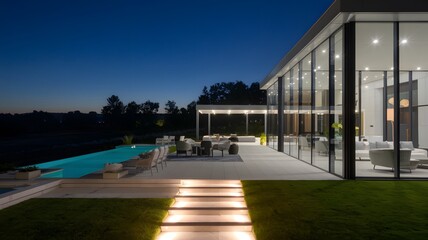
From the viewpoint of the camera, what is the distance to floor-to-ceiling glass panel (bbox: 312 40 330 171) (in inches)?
419

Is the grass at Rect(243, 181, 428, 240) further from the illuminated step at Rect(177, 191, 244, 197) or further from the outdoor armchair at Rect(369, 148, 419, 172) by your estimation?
the outdoor armchair at Rect(369, 148, 419, 172)

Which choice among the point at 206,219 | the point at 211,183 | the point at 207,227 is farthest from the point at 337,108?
the point at 207,227

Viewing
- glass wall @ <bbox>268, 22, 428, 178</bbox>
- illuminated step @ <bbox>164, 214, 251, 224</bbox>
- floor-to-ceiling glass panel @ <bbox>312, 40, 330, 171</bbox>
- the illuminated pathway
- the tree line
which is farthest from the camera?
the tree line

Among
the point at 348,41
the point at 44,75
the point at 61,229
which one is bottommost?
the point at 61,229

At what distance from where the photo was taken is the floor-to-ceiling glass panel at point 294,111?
47.2 feet

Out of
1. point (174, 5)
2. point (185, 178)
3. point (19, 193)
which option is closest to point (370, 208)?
point (185, 178)

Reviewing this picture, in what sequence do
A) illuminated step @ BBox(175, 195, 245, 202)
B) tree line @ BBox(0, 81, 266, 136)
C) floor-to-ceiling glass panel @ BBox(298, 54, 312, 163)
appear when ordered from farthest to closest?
tree line @ BBox(0, 81, 266, 136)
floor-to-ceiling glass panel @ BBox(298, 54, 312, 163)
illuminated step @ BBox(175, 195, 245, 202)

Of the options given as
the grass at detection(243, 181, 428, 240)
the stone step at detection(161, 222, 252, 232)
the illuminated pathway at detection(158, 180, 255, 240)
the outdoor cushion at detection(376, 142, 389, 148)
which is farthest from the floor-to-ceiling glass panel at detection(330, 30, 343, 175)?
the outdoor cushion at detection(376, 142, 389, 148)

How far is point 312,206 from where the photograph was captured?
6641mm

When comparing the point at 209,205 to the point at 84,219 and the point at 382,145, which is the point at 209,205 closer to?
the point at 84,219

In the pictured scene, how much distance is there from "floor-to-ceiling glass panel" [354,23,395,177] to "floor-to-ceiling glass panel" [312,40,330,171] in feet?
3.51

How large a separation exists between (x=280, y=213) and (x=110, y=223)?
3.07m

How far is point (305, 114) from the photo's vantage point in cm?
1307

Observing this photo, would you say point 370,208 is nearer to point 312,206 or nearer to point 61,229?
point 312,206
